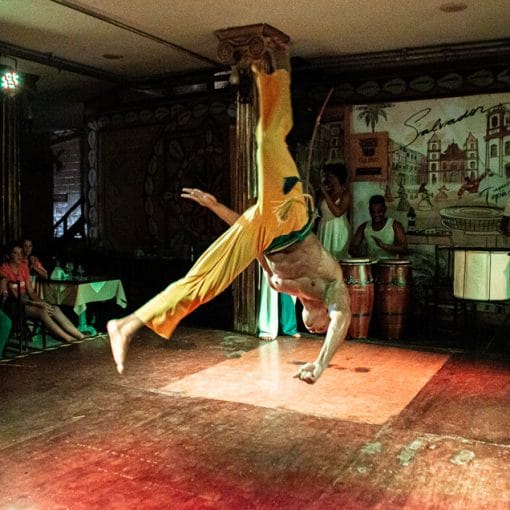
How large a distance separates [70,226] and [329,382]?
25.0 ft

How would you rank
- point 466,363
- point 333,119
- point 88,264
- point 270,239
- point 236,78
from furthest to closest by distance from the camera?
point 88,264
point 333,119
point 236,78
point 466,363
point 270,239

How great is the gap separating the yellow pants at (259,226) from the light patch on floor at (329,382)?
1792mm

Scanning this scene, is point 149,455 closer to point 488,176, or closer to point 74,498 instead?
point 74,498

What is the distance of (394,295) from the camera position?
24.7 ft

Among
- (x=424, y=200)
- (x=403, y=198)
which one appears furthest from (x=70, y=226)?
(x=424, y=200)

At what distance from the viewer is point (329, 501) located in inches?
128

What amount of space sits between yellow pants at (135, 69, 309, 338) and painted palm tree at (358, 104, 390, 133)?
17.0 ft

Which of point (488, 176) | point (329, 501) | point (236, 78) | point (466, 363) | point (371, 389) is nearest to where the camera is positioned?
point (329, 501)

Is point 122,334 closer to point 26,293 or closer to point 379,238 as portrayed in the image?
point 26,293

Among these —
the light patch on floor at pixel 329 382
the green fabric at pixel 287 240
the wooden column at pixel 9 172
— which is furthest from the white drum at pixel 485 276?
the wooden column at pixel 9 172

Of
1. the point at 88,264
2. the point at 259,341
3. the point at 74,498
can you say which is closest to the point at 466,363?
the point at 259,341

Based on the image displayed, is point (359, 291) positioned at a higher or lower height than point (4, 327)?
higher

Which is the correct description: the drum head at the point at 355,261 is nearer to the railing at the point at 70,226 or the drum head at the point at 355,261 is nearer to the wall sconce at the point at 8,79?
the wall sconce at the point at 8,79

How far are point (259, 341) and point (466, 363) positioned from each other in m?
2.30
